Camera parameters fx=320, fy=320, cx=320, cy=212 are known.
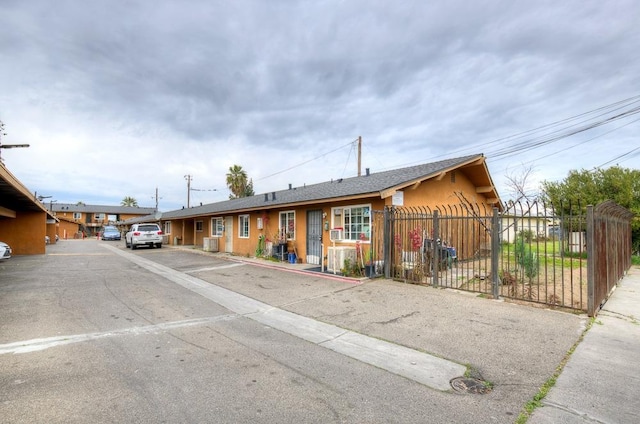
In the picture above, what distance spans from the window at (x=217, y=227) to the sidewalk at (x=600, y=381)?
18.7m

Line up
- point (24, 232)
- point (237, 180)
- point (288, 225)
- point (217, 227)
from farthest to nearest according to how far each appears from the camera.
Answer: point (237, 180) → point (217, 227) → point (24, 232) → point (288, 225)

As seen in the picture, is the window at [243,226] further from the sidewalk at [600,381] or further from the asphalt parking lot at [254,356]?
the sidewalk at [600,381]

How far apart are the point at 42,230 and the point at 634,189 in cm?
3284

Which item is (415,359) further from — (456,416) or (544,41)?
(544,41)

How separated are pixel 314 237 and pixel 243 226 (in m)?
6.38

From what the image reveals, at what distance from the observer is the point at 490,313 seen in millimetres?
5719

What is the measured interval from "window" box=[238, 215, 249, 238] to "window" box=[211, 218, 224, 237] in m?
2.90

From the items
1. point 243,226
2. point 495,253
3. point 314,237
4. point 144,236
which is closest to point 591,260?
point 495,253

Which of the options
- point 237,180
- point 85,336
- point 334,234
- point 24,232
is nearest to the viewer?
point 85,336

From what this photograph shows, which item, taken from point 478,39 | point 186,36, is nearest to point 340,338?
point 186,36

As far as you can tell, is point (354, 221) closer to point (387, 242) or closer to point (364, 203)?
point (364, 203)

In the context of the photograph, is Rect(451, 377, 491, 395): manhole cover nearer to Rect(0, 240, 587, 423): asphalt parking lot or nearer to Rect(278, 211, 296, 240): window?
Rect(0, 240, 587, 423): asphalt parking lot

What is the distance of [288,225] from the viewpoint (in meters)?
14.2

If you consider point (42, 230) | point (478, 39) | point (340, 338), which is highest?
point (478, 39)
